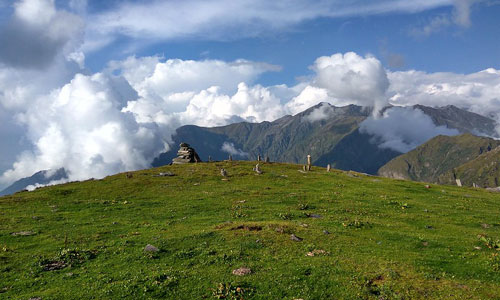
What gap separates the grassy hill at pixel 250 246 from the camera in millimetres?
20953

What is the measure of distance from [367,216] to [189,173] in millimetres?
46613

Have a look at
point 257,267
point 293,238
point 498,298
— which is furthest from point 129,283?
point 498,298

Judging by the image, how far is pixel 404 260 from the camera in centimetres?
2594

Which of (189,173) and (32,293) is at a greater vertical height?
(189,173)

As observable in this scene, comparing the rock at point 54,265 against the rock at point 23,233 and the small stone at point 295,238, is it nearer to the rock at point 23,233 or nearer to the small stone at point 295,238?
the rock at point 23,233

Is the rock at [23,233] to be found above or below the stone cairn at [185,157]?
below

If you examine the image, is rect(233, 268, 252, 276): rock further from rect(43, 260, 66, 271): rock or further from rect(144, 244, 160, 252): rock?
rect(43, 260, 66, 271): rock

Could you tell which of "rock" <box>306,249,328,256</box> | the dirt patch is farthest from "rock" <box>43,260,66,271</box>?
"rock" <box>306,249,328,256</box>

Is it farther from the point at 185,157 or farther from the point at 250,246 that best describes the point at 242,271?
the point at 185,157

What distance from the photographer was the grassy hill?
825 inches

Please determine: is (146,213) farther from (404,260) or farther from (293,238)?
(404,260)

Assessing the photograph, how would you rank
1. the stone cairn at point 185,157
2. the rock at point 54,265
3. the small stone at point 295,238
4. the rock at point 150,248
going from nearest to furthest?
the rock at point 54,265 → the rock at point 150,248 → the small stone at point 295,238 → the stone cairn at point 185,157

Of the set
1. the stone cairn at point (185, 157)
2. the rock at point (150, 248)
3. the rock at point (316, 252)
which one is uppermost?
the stone cairn at point (185, 157)

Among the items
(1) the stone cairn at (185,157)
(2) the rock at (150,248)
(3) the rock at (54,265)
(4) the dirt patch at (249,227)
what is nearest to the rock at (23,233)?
(3) the rock at (54,265)
